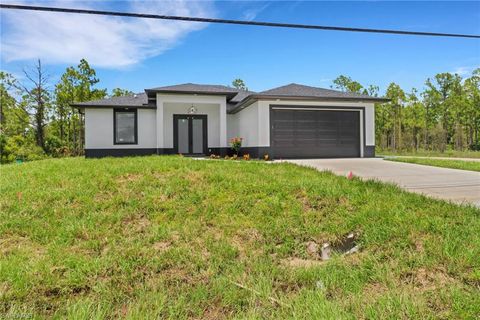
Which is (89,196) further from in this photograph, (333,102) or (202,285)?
(333,102)

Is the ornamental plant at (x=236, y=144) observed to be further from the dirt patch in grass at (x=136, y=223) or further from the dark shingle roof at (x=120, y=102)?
the dirt patch in grass at (x=136, y=223)

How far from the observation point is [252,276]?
2.88 metres

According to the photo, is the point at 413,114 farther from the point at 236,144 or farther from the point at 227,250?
the point at 227,250

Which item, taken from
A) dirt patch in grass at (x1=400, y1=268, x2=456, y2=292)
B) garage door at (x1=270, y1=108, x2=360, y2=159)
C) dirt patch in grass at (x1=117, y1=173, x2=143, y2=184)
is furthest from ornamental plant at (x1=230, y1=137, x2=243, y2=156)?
dirt patch in grass at (x1=400, y1=268, x2=456, y2=292)

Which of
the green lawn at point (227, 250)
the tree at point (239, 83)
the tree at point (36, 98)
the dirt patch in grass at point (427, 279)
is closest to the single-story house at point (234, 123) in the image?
the green lawn at point (227, 250)

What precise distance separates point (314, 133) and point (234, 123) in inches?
183

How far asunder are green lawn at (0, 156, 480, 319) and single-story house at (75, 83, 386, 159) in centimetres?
696

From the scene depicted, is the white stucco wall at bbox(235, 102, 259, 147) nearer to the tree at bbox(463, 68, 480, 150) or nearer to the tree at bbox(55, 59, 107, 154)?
the tree at bbox(55, 59, 107, 154)

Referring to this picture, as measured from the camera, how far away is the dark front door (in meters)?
14.8

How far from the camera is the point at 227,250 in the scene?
3.37 metres

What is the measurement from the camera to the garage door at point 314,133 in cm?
1219

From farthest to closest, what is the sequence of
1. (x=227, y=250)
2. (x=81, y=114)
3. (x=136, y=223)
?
(x=81, y=114)
(x=136, y=223)
(x=227, y=250)

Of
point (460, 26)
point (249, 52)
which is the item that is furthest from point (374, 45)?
point (249, 52)

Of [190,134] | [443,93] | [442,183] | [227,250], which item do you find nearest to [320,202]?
[227,250]
